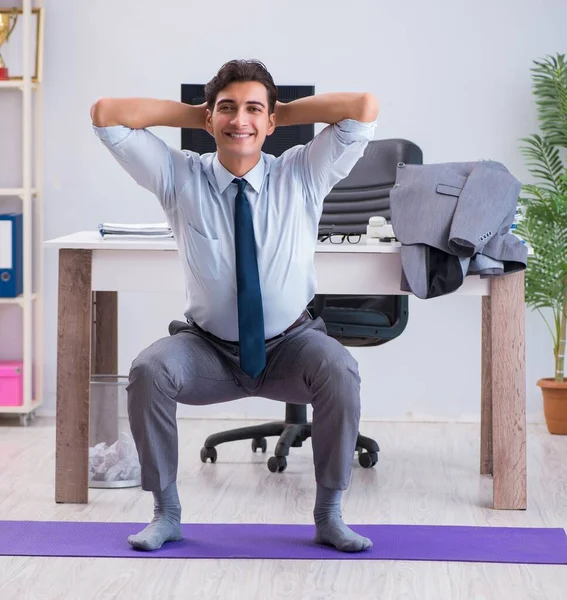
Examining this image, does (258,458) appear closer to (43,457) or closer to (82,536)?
(43,457)

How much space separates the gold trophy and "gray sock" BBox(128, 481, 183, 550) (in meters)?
2.21

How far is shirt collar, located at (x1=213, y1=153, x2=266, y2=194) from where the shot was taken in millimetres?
2725

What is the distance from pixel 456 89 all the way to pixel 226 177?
1956 mm

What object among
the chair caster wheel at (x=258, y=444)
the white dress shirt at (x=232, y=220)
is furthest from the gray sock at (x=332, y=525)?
the chair caster wheel at (x=258, y=444)

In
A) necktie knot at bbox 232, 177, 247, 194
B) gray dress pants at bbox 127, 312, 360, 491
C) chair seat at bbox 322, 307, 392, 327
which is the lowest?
gray dress pants at bbox 127, 312, 360, 491

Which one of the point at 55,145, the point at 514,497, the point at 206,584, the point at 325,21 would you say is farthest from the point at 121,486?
the point at 325,21

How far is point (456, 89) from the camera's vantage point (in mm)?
4406

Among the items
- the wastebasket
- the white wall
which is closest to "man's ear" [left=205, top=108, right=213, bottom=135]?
the wastebasket

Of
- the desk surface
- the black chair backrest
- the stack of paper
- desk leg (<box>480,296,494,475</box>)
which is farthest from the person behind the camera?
the black chair backrest

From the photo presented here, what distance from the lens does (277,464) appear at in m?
3.54

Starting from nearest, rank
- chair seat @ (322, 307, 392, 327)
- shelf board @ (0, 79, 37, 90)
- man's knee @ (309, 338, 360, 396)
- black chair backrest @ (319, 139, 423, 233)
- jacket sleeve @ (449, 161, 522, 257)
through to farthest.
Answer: man's knee @ (309, 338, 360, 396)
jacket sleeve @ (449, 161, 522, 257)
chair seat @ (322, 307, 392, 327)
black chair backrest @ (319, 139, 423, 233)
shelf board @ (0, 79, 37, 90)

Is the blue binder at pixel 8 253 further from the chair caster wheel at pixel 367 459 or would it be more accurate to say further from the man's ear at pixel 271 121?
the man's ear at pixel 271 121

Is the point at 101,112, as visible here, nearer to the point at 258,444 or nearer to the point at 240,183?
the point at 240,183

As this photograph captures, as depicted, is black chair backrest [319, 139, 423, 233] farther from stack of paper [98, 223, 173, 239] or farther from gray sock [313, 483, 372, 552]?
gray sock [313, 483, 372, 552]
